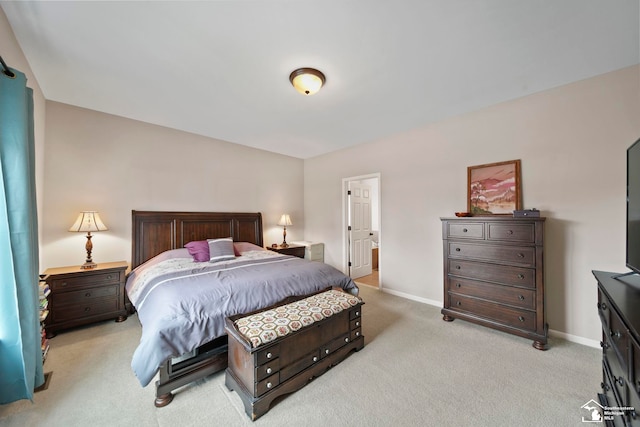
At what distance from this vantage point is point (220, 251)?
334 centimetres

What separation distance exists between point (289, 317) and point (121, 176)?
3.10 meters

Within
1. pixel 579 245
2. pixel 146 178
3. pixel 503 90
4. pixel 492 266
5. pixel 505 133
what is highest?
pixel 503 90

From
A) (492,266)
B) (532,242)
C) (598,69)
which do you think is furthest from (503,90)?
(492,266)

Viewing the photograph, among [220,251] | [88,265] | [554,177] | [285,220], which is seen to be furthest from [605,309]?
[88,265]

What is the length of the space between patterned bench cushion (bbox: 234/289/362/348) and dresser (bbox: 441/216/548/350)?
54.5 inches

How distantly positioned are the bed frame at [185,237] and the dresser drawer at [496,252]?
2639 millimetres

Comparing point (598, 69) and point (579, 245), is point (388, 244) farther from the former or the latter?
point (598, 69)

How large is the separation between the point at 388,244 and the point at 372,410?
103 inches

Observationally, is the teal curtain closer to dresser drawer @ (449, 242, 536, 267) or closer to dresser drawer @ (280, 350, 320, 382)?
dresser drawer @ (280, 350, 320, 382)

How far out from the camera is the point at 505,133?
9.30ft

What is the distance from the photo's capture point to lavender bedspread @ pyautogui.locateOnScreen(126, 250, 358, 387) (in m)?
1.67

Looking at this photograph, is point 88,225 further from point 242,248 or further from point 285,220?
point 285,220

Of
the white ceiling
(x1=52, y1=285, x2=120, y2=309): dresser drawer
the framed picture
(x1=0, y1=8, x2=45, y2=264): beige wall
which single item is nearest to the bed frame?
(x1=52, y1=285, x2=120, y2=309): dresser drawer

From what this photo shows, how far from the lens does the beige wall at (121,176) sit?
2885mm
